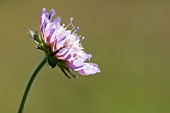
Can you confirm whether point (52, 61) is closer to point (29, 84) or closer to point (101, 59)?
point (29, 84)

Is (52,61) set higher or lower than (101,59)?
lower

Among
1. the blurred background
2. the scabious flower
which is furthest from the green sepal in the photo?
the blurred background

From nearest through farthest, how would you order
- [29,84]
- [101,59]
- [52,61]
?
1. [29,84]
2. [52,61]
3. [101,59]

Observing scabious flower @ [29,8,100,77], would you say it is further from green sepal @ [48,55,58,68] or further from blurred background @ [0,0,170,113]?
blurred background @ [0,0,170,113]

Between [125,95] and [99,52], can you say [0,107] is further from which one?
[99,52]

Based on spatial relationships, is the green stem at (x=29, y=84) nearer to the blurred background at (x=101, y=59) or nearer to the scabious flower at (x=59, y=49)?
the scabious flower at (x=59, y=49)

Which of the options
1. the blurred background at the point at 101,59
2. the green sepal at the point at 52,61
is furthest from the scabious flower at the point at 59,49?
the blurred background at the point at 101,59

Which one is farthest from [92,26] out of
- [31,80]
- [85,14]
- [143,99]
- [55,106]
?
[31,80]

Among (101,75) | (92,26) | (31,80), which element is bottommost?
(31,80)

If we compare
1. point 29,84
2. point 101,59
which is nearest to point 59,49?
point 29,84
